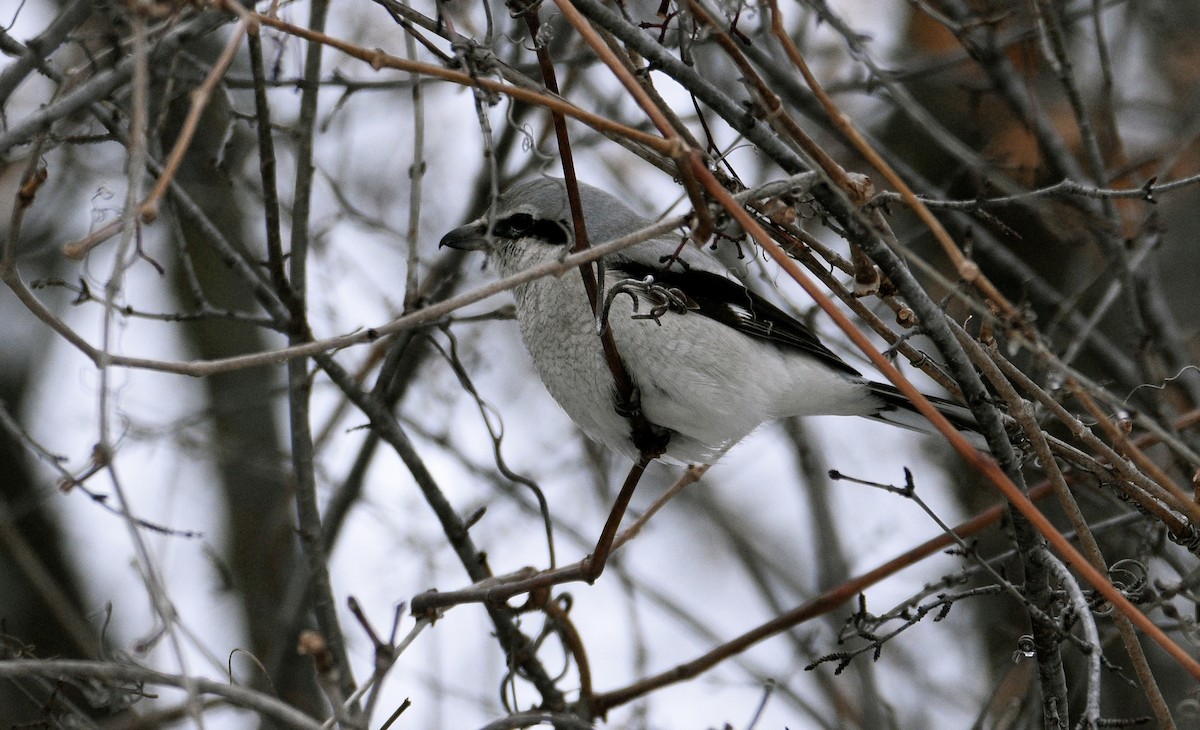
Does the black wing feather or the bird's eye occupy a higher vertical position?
the bird's eye

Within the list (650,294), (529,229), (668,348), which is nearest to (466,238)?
(529,229)

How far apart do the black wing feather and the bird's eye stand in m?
0.25

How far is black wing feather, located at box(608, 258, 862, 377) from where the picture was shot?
3.20 m

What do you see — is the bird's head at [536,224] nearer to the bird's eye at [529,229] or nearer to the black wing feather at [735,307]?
the bird's eye at [529,229]

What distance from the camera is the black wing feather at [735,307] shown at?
3.20 meters

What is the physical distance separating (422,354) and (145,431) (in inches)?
46.7

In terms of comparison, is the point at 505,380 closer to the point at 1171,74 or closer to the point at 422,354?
the point at 422,354

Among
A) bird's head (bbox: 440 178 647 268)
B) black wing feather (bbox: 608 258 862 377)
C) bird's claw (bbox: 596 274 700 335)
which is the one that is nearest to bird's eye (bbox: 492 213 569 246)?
bird's head (bbox: 440 178 647 268)

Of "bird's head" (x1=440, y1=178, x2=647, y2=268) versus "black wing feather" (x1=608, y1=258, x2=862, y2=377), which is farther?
"bird's head" (x1=440, y1=178, x2=647, y2=268)

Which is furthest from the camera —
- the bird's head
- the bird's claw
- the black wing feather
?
the bird's head

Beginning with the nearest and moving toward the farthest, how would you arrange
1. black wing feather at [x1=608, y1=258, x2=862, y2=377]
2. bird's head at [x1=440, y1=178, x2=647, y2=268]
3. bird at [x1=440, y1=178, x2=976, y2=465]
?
bird at [x1=440, y1=178, x2=976, y2=465], black wing feather at [x1=608, y1=258, x2=862, y2=377], bird's head at [x1=440, y1=178, x2=647, y2=268]

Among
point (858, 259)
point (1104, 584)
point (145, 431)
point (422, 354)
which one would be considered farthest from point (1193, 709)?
point (145, 431)

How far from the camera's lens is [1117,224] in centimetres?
367

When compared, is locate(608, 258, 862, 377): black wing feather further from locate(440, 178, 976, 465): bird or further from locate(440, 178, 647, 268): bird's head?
locate(440, 178, 647, 268): bird's head
